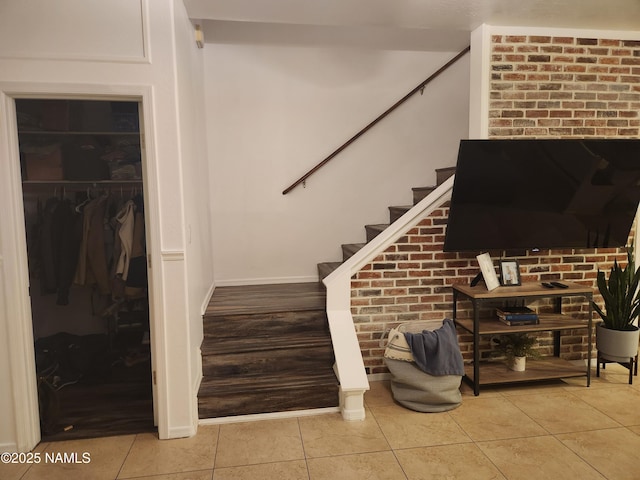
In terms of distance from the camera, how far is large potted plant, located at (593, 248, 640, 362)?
3.01 m

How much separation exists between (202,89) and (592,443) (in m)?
3.54

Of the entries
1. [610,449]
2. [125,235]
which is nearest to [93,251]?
[125,235]

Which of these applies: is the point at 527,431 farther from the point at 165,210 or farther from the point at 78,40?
the point at 78,40

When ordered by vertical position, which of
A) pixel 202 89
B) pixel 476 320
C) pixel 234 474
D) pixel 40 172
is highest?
pixel 202 89

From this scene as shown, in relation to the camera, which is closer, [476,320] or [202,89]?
[476,320]

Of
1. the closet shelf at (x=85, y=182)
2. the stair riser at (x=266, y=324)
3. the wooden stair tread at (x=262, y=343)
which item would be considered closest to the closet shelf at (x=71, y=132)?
the closet shelf at (x=85, y=182)

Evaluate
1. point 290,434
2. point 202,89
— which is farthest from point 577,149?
point 202,89

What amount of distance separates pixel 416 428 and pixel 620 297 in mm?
1742

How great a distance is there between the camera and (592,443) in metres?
2.38

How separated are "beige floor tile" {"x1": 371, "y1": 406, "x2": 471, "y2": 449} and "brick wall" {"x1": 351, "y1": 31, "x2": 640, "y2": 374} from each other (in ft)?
1.64

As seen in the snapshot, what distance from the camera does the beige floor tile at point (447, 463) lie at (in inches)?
83.5

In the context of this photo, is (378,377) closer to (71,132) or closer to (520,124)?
(520,124)

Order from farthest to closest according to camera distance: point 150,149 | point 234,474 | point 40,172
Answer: point 40,172 < point 150,149 < point 234,474

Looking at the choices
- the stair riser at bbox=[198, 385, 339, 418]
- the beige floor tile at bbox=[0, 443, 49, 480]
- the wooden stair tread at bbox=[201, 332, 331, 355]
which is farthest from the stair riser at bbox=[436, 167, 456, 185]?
the beige floor tile at bbox=[0, 443, 49, 480]
